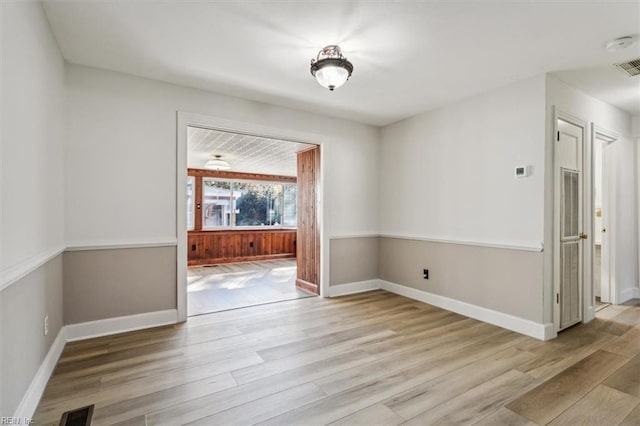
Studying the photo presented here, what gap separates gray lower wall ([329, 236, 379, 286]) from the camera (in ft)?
15.1

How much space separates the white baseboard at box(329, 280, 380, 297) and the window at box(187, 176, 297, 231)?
4939 mm

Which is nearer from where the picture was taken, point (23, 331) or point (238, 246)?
point (23, 331)

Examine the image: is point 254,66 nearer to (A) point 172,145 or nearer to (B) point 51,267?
(A) point 172,145

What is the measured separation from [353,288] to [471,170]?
91.6 inches

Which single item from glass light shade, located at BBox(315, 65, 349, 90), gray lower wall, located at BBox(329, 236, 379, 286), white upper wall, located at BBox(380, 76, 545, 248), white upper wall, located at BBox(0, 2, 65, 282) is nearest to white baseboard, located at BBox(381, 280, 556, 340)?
gray lower wall, located at BBox(329, 236, 379, 286)

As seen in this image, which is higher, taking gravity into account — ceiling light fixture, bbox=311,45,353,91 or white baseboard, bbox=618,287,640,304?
ceiling light fixture, bbox=311,45,353,91

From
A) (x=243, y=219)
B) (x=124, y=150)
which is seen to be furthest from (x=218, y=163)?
(x=124, y=150)

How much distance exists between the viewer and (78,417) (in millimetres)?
1818

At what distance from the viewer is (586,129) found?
3.54 metres

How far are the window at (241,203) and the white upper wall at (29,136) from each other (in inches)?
223

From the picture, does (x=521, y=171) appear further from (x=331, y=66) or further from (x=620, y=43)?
(x=331, y=66)

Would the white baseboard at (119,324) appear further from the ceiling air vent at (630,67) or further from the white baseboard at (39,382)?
the ceiling air vent at (630,67)

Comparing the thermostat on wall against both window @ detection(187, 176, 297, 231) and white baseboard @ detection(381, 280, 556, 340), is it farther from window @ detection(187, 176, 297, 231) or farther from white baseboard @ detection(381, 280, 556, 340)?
window @ detection(187, 176, 297, 231)

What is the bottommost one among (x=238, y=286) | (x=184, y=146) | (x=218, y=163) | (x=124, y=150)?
(x=238, y=286)
